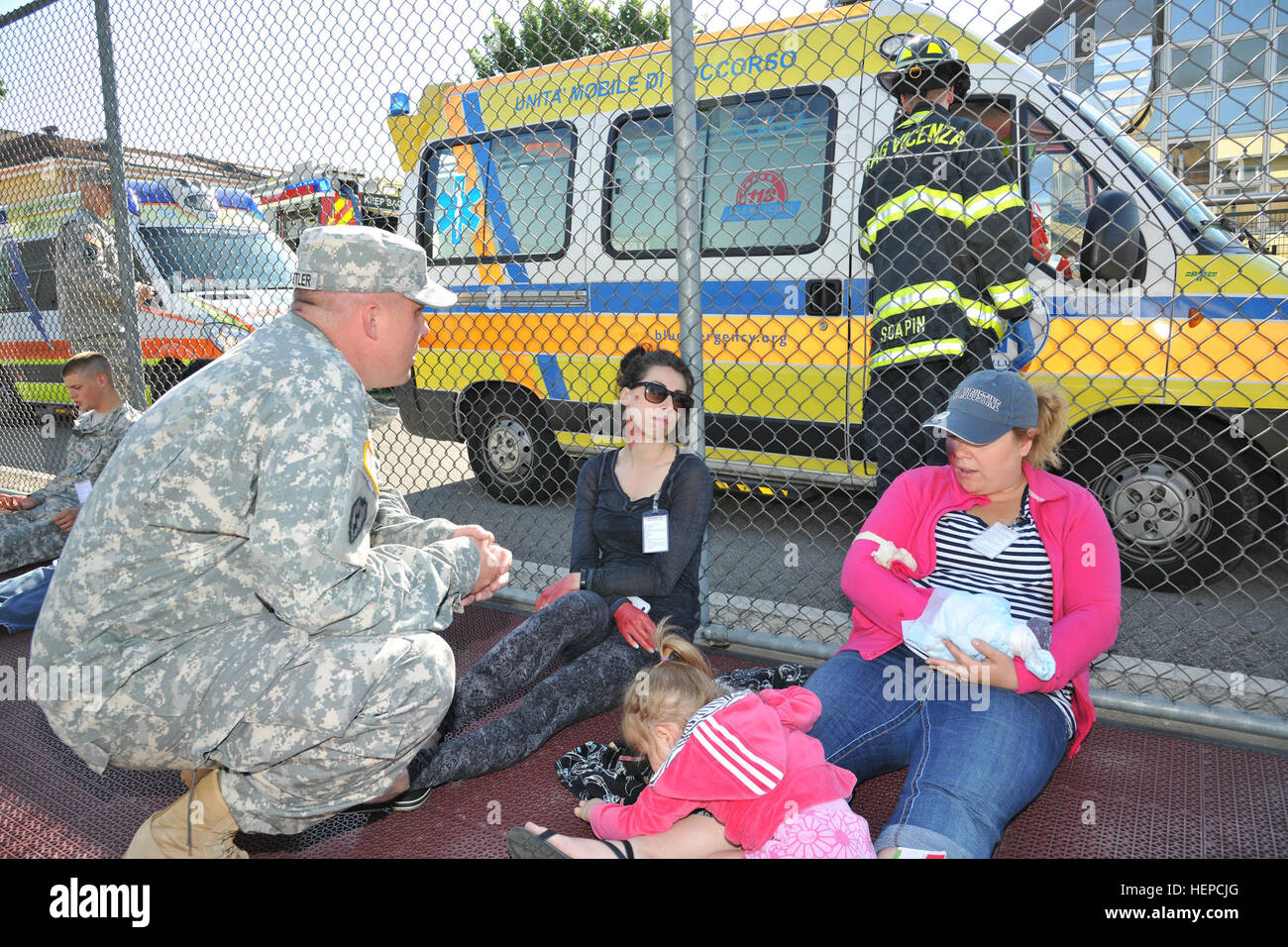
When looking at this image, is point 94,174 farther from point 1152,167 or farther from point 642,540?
point 1152,167

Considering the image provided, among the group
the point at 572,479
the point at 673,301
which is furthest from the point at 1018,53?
the point at 572,479

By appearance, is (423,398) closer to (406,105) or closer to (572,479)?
(572,479)

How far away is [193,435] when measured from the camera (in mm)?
1813

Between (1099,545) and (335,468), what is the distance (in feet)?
6.12

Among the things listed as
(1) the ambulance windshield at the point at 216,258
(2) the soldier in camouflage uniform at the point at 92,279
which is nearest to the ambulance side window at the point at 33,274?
(1) the ambulance windshield at the point at 216,258

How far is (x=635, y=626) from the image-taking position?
2883mm

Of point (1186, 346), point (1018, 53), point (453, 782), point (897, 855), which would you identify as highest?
point (1018, 53)

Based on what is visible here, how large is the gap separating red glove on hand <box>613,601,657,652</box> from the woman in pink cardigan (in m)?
0.60

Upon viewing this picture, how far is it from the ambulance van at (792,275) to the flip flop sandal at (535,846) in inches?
103

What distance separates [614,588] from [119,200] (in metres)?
3.80

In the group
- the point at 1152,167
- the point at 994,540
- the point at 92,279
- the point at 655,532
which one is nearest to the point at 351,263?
the point at 655,532

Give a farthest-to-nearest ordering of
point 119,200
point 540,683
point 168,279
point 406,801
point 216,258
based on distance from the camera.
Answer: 1. point 216,258
2. point 168,279
3. point 119,200
4. point 540,683
5. point 406,801

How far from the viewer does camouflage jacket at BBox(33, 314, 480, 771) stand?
1.80 meters

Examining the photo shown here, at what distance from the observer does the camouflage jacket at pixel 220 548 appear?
1.80m
